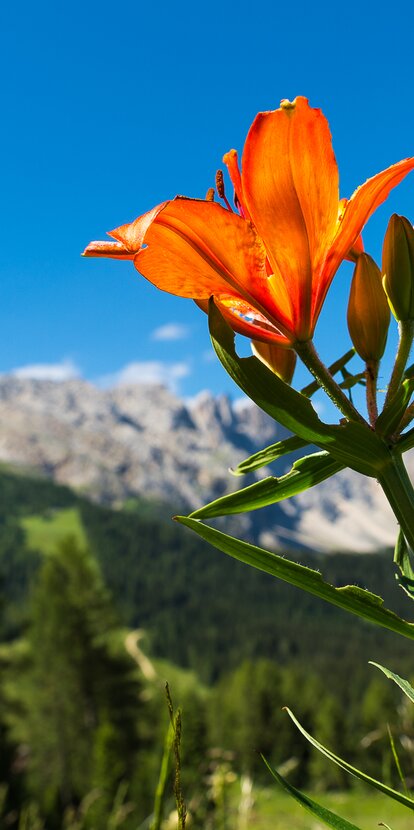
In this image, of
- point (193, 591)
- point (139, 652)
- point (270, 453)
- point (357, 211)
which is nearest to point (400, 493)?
point (270, 453)

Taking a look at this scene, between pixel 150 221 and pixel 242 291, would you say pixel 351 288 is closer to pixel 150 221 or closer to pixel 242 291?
pixel 242 291

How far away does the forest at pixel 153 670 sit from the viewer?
12.7 m

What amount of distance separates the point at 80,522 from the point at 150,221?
13932 centimetres

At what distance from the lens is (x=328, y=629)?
11256 cm

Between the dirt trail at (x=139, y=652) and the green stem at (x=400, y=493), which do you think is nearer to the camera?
the green stem at (x=400, y=493)

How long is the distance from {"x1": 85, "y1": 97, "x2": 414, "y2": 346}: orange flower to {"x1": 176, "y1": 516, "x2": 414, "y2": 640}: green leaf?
254 mm

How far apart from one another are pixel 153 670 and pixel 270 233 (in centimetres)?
9673

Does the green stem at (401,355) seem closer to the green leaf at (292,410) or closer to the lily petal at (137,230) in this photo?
the green leaf at (292,410)

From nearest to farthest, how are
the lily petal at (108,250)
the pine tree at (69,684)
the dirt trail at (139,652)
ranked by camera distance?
the lily petal at (108,250) → the pine tree at (69,684) → the dirt trail at (139,652)

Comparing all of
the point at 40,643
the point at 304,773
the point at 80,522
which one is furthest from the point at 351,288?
the point at 80,522

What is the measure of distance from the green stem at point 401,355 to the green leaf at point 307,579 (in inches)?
8.0

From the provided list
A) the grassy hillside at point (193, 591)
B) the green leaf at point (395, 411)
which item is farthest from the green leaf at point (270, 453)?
the grassy hillside at point (193, 591)

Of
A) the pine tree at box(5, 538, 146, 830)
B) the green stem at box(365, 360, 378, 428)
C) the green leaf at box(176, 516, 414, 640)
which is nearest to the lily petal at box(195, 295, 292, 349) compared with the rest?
the green stem at box(365, 360, 378, 428)

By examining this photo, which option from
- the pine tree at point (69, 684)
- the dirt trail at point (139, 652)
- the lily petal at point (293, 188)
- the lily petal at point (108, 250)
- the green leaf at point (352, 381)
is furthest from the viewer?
the dirt trail at point (139, 652)
